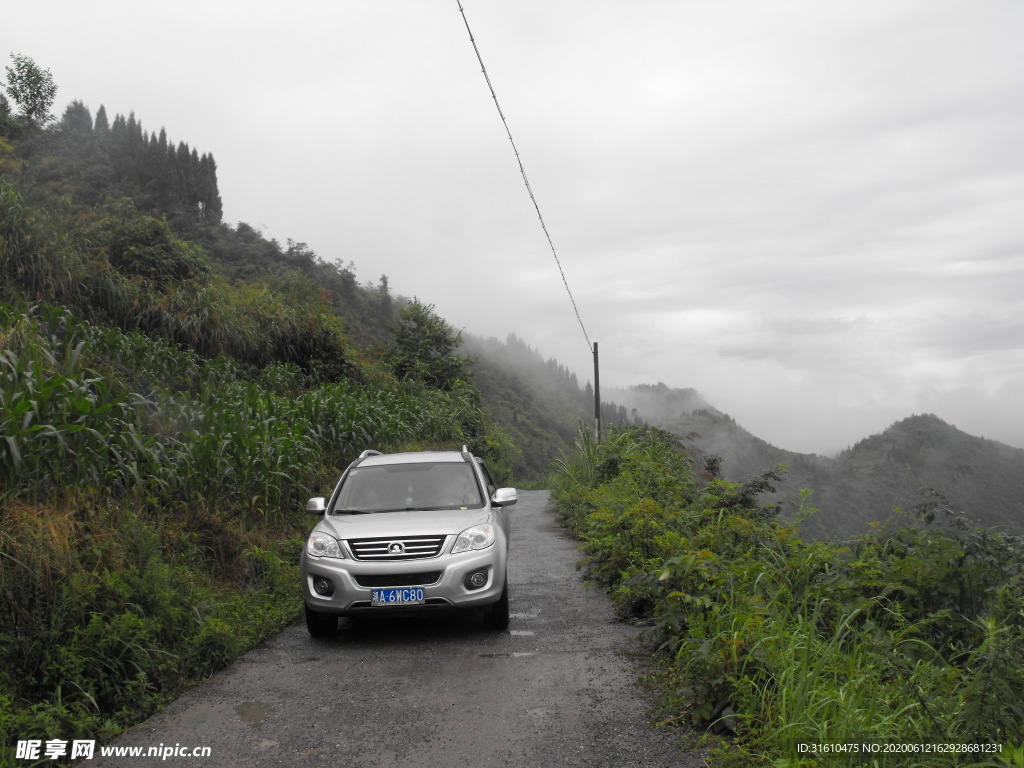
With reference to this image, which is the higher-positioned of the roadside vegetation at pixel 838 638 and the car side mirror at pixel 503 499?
the car side mirror at pixel 503 499

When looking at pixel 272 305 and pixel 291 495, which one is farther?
pixel 272 305

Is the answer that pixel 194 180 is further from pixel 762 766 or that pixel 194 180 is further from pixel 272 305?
pixel 762 766

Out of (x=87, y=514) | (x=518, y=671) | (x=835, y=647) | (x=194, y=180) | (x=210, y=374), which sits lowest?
(x=518, y=671)

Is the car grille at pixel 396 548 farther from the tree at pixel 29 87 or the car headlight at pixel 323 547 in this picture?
the tree at pixel 29 87

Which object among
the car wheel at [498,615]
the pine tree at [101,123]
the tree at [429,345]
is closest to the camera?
the car wheel at [498,615]

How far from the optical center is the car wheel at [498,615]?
252 inches

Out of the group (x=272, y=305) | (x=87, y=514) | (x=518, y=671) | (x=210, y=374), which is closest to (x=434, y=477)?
(x=518, y=671)

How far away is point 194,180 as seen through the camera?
67.6 meters

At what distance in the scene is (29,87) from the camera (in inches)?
1538

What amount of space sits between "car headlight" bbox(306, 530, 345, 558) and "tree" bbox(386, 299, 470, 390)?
88.5 feet

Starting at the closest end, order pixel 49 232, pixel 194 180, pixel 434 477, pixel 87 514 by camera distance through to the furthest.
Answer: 1. pixel 87 514
2. pixel 434 477
3. pixel 49 232
4. pixel 194 180

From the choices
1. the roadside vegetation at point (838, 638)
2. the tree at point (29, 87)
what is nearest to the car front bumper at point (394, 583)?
the roadside vegetation at point (838, 638)

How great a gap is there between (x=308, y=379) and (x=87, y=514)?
13145 millimetres

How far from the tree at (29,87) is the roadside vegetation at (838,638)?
145 ft
